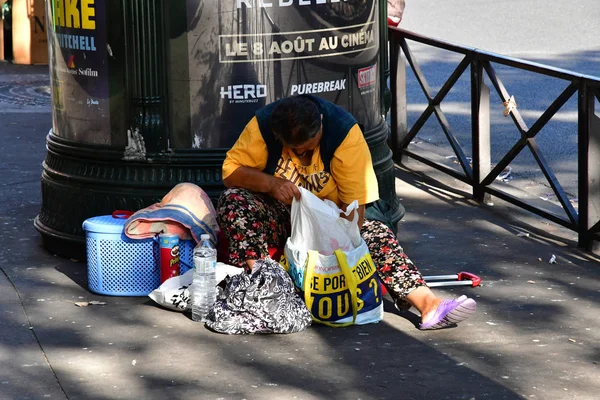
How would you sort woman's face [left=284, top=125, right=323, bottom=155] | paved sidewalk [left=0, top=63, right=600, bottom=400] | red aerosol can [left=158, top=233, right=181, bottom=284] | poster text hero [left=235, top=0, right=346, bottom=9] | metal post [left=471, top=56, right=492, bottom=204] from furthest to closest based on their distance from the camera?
metal post [left=471, top=56, right=492, bottom=204]
poster text hero [left=235, top=0, right=346, bottom=9]
red aerosol can [left=158, top=233, right=181, bottom=284]
woman's face [left=284, top=125, right=323, bottom=155]
paved sidewalk [left=0, top=63, right=600, bottom=400]

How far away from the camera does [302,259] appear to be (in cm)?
538

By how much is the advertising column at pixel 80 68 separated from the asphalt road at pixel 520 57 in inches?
141

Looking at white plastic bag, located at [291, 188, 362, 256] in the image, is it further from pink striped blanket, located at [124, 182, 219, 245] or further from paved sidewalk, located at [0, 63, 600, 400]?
pink striped blanket, located at [124, 182, 219, 245]

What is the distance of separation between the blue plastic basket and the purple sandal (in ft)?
4.42

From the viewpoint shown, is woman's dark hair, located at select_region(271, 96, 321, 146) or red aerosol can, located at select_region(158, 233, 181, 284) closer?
woman's dark hair, located at select_region(271, 96, 321, 146)

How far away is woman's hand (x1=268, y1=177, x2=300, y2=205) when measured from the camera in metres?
5.47

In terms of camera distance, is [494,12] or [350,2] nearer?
[350,2]

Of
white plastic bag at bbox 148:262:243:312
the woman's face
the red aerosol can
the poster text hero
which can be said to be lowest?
white plastic bag at bbox 148:262:243:312

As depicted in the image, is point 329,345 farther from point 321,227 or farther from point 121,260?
point 121,260

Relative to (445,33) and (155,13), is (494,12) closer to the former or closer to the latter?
(445,33)

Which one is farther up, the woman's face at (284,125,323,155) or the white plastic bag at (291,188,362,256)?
the woman's face at (284,125,323,155)

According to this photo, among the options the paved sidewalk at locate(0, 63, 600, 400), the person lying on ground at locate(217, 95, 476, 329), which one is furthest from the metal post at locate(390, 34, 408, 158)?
the person lying on ground at locate(217, 95, 476, 329)

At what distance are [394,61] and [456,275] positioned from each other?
3.19 meters

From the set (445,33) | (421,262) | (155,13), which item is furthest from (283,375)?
(445,33)
